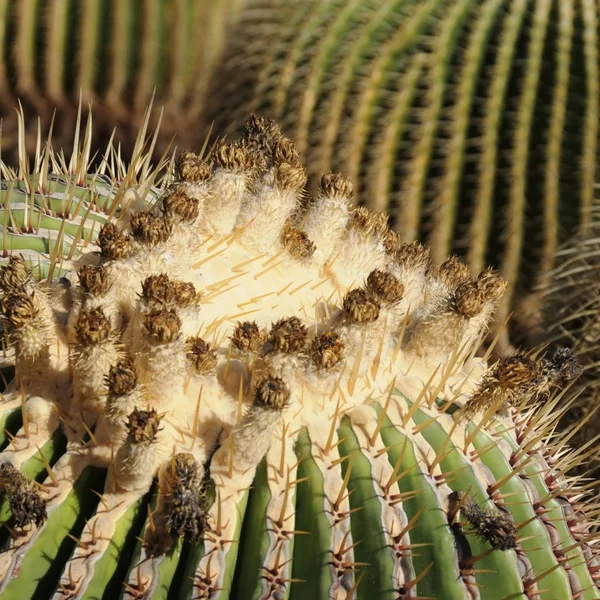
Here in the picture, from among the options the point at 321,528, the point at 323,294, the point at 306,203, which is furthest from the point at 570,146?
the point at 321,528

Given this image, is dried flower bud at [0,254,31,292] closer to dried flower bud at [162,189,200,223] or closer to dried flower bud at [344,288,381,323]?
dried flower bud at [162,189,200,223]

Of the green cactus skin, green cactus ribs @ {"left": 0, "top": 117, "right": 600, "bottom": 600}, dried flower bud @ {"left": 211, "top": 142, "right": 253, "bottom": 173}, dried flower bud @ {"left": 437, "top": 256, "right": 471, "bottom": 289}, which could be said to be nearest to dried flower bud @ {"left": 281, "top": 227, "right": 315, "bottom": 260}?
green cactus ribs @ {"left": 0, "top": 117, "right": 600, "bottom": 600}

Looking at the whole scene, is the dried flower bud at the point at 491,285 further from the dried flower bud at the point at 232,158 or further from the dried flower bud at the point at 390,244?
the dried flower bud at the point at 232,158

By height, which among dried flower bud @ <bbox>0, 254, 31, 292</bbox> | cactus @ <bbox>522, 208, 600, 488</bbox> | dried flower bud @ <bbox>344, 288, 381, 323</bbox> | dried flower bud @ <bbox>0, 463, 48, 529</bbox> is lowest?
cactus @ <bbox>522, 208, 600, 488</bbox>

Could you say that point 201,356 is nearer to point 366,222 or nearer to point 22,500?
point 22,500

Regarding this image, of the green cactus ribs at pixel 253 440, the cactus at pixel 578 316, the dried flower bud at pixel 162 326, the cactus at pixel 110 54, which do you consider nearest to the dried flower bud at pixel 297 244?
the green cactus ribs at pixel 253 440

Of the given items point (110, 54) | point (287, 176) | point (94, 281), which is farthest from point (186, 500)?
point (110, 54)

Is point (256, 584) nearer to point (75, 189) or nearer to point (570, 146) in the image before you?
point (75, 189)
